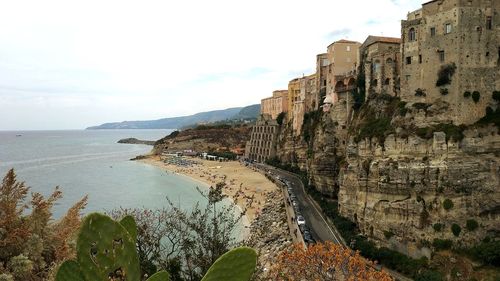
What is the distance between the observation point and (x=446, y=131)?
29.9 m

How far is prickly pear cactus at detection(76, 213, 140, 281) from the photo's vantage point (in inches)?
156

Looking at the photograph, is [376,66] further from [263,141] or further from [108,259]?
[263,141]

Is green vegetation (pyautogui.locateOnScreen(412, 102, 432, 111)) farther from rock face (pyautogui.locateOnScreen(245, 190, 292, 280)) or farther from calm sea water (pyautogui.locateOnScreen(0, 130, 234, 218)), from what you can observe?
calm sea water (pyautogui.locateOnScreen(0, 130, 234, 218))

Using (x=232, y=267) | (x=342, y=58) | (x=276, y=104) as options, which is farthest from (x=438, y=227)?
(x=276, y=104)

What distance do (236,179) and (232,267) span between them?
218 ft

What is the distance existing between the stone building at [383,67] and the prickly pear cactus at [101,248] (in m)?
35.4

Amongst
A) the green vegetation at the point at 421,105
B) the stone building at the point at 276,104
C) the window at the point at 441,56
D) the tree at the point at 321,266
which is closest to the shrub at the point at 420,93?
the green vegetation at the point at 421,105

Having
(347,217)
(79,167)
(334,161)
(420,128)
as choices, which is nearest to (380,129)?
(420,128)

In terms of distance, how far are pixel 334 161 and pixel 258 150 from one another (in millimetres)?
43917

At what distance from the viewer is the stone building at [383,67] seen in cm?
3684

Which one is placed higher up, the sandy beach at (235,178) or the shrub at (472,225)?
the shrub at (472,225)

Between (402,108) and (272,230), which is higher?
(402,108)

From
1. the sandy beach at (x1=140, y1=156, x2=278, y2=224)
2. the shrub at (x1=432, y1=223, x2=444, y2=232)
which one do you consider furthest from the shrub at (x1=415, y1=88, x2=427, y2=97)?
the sandy beach at (x1=140, y1=156, x2=278, y2=224)

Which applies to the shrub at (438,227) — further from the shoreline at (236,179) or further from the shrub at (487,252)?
the shoreline at (236,179)
